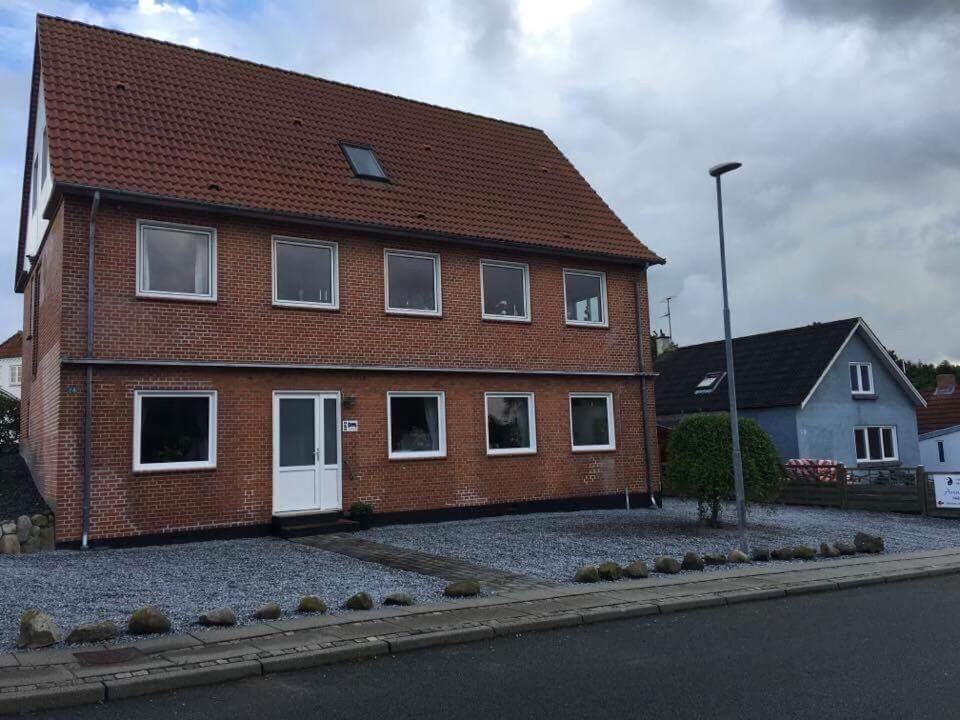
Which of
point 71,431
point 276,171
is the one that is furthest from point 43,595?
point 276,171

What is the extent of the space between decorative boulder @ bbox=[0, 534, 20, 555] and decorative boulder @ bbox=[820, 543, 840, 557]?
12027mm

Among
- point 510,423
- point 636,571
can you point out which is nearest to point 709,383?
point 510,423

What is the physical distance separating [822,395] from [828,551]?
1691 centimetres

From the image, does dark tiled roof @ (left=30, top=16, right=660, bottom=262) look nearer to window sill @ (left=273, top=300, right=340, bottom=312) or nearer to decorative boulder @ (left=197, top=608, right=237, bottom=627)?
window sill @ (left=273, top=300, right=340, bottom=312)

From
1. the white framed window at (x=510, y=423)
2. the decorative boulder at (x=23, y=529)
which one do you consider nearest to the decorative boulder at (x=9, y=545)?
the decorative boulder at (x=23, y=529)

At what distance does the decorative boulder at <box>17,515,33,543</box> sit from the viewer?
480 inches

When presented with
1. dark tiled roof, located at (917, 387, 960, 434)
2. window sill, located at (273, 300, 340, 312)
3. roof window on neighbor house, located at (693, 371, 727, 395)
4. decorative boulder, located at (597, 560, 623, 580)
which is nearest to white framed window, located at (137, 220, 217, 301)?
window sill, located at (273, 300, 340, 312)

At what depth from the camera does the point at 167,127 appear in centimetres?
1548

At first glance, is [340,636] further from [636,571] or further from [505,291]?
[505,291]

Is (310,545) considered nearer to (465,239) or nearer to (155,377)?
(155,377)

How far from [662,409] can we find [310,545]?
22757 millimetres

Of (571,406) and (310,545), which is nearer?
(310,545)

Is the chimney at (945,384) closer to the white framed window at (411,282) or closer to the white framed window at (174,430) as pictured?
the white framed window at (411,282)

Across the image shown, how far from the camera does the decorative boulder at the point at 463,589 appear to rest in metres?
9.16
